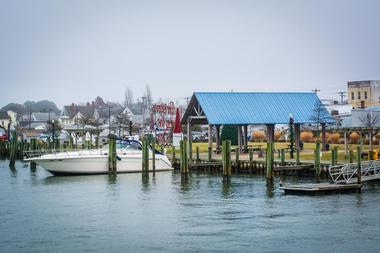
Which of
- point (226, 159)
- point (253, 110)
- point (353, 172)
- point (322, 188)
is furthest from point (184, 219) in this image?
point (253, 110)

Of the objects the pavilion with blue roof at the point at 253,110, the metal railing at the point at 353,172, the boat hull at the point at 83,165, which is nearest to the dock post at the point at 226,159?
the metal railing at the point at 353,172

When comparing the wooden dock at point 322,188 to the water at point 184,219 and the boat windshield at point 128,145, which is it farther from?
the boat windshield at point 128,145

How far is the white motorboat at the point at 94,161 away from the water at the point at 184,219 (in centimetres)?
686

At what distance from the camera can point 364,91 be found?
121m

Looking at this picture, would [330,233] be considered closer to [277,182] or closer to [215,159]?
[277,182]

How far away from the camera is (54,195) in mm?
46406

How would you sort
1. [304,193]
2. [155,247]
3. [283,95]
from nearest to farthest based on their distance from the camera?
[155,247] → [304,193] → [283,95]

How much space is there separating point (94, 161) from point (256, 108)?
1857 centimetres

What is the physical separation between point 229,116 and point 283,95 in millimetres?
8509

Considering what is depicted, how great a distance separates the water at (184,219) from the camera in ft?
97.9

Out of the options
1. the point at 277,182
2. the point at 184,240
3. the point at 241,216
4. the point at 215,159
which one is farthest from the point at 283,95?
the point at 184,240

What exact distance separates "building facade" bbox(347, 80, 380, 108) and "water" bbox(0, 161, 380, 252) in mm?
72410

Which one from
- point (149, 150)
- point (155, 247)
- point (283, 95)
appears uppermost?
point (283, 95)

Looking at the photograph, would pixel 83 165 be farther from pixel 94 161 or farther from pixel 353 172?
pixel 353 172
